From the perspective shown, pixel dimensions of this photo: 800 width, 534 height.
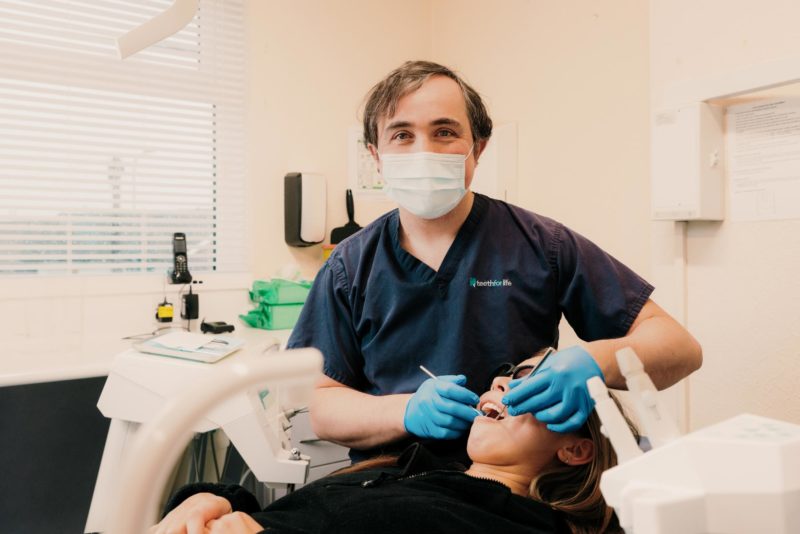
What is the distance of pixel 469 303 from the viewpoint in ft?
4.36

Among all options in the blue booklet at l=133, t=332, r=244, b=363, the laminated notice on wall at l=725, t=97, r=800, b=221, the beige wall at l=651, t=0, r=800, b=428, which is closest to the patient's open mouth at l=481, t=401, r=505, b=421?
the blue booklet at l=133, t=332, r=244, b=363

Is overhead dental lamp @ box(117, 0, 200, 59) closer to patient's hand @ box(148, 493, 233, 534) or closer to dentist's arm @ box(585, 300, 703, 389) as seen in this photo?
patient's hand @ box(148, 493, 233, 534)

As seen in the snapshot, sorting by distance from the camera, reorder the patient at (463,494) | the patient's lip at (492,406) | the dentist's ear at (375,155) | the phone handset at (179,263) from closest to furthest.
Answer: the patient at (463,494) → the patient's lip at (492,406) → the dentist's ear at (375,155) → the phone handset at (179,263)

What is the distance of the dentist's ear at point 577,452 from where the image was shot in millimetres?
1168

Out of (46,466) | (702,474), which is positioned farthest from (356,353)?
(46,466)

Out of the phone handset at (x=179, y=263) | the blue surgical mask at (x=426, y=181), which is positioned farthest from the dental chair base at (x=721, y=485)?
the phone handset at (x=179, y=263)

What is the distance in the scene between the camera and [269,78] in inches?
107

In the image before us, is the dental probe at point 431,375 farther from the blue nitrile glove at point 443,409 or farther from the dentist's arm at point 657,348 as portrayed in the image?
the dentist's arm at point 657,348

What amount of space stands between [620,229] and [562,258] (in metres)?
0.84

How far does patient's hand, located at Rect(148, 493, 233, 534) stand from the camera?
94 cm

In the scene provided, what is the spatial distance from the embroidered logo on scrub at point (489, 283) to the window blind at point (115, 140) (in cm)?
165

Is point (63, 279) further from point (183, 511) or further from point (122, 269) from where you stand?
point (183, 511)

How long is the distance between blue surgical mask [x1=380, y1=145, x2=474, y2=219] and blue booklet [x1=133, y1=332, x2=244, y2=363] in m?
0.66

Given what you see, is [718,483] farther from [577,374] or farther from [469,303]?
[469,303]
